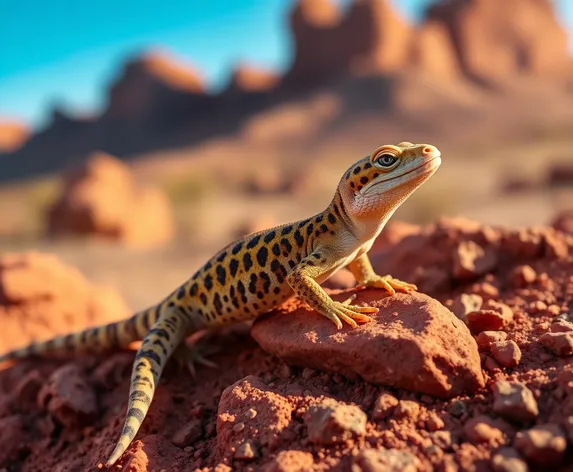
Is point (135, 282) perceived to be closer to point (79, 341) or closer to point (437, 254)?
point (79, 341)

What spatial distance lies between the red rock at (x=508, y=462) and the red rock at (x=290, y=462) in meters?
0.94

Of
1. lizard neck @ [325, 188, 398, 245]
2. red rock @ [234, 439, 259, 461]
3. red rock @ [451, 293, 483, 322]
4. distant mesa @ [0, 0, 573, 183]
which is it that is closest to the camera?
red rock @ [234, 439, 259, 461]

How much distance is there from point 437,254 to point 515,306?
113 cm

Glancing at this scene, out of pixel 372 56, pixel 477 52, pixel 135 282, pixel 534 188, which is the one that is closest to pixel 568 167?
pixel 534 188

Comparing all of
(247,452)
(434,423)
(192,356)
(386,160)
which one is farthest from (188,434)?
(386,160)

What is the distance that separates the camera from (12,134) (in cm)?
12019

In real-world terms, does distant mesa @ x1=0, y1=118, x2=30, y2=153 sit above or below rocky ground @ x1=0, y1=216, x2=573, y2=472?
above

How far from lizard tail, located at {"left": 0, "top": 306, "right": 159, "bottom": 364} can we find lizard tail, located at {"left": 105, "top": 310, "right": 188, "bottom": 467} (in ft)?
1.47

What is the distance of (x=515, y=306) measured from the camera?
4227mm

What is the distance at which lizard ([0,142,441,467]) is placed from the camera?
12.4 ft

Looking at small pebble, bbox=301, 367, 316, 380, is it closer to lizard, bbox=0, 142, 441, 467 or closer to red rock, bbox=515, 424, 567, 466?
lizard, bbox=0, 142, 441, 467

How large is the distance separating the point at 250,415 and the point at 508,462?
59.3 inches

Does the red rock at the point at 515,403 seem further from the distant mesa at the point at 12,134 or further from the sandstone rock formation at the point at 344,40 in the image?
the distant mesa at the point at 12,134

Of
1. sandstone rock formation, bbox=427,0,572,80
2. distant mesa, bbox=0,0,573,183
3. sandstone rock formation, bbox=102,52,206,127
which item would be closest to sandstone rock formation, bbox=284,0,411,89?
distant mesa, bbox=0,0,573,183
